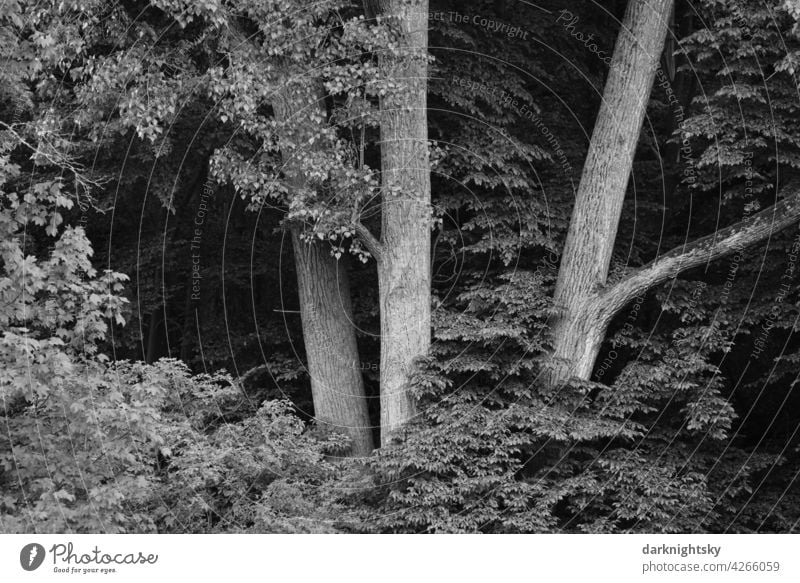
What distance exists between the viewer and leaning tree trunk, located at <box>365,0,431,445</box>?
41.2 feet

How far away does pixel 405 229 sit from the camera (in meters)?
12.8

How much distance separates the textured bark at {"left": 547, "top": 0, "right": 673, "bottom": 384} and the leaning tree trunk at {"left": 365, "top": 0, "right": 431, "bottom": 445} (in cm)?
188

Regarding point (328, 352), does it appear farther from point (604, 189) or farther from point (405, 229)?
point (604, 189)

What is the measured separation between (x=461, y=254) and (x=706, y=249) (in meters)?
3.40

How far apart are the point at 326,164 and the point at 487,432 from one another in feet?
12.7
